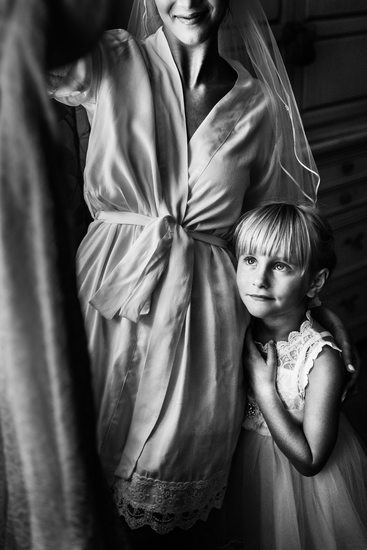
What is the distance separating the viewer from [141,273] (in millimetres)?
1024

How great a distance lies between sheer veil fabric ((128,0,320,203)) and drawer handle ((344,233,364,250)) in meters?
1.07

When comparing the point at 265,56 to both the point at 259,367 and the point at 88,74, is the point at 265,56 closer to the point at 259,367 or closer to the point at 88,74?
the point at 88,74

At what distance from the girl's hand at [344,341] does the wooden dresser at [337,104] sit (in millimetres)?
473

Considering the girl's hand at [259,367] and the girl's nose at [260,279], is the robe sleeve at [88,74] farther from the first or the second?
the girl's hand at [259,367]

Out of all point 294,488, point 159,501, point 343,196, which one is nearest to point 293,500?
point 294,488

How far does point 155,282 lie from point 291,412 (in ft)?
1.09

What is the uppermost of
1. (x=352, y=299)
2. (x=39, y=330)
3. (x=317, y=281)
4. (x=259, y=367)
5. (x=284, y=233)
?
(x=39, y=330)

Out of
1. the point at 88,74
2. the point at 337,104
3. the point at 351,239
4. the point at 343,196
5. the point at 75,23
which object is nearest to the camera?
the point at 75,23

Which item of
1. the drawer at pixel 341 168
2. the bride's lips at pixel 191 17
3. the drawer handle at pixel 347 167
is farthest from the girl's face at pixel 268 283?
the drawer handle at pixel 347 167

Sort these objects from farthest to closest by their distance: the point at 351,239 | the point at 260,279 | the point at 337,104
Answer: the point at 351,239
the point at 337,104
the point at 260,279

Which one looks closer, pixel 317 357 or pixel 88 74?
pixel 88 74

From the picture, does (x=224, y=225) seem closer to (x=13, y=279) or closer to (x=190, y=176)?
(x=190, y=176)

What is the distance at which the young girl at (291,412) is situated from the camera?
1.10m

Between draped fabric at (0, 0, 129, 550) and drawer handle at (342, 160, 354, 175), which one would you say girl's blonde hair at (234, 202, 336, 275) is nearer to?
draped fabric at (0, 0, 129, 550)
